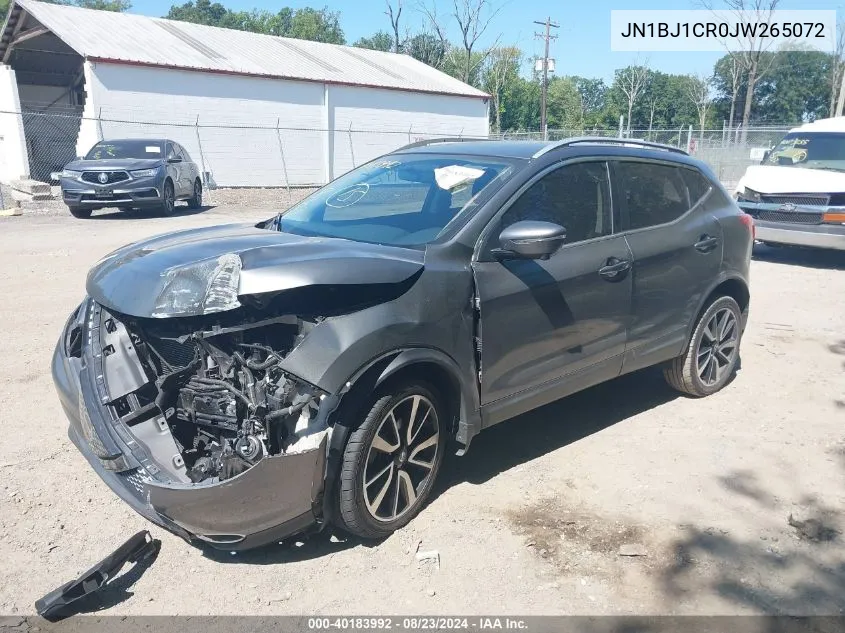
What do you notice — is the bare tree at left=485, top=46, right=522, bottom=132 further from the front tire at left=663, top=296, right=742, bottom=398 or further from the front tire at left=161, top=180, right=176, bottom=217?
the front tire at left=663, top=296, right=742, bottom=398

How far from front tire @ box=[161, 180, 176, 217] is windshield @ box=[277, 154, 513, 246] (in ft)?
40.0

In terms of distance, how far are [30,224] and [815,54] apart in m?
77.9

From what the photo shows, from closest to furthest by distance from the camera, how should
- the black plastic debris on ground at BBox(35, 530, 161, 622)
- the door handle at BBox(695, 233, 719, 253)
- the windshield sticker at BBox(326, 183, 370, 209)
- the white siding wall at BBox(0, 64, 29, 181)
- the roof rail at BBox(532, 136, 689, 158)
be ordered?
1. the black plastic debris on ground at BBox(35, 530, 161, 622)
2. the roof rail at BBox(532, 136, 689, 158)
3. the windshield sticker at BBox(326, 183, 370, 209)
4. the door handle at BBox(695, 233, 719, 253)
5. the white siding wall at BBox(0, 64, 29, 181)

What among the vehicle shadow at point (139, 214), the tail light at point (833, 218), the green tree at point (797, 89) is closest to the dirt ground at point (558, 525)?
the tail light at point (833, 218)

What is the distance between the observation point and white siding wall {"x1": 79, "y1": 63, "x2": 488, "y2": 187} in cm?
2353

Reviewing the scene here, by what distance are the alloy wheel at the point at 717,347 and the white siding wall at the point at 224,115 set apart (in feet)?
67.0

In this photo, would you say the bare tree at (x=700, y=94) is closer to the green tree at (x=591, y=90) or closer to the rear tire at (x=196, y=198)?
the green tree at (x=591, y=90)

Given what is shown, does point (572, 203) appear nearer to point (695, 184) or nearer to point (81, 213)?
point (695, 184)

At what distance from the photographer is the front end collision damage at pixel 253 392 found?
2996 millimetres

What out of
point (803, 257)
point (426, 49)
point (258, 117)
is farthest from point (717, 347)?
point (426, 49)

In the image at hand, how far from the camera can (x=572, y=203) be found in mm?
4305

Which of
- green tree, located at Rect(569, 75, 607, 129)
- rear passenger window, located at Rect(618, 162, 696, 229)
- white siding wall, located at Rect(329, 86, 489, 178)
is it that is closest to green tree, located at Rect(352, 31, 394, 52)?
green tree, located at Rect(569, 75, 607, 129)

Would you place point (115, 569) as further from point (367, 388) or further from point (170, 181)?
point (170, 181)

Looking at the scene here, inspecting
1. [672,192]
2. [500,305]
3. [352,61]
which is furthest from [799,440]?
[352,61]
